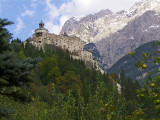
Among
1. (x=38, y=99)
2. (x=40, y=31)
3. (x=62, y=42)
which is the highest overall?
(x=40, y=31)

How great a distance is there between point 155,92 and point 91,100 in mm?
12791

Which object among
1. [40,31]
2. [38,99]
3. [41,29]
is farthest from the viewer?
[41,29]

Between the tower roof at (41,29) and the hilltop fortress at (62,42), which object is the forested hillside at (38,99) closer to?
the hilltop fortress at (62,42)

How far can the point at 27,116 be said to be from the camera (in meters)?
20.2

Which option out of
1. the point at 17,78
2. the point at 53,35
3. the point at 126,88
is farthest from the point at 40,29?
the point at 17,78

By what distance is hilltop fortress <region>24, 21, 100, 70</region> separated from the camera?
352 feet

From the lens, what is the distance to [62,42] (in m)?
117

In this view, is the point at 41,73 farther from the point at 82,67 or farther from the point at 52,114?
the point at 52,114

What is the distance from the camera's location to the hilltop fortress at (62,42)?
10725 cm

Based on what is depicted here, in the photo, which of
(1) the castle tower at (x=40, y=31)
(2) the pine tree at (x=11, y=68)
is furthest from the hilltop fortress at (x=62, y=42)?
(2) the pine tree at (x=11, y=68)

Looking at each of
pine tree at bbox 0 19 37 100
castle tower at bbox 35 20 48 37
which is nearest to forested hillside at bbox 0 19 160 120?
pine tree at bbox 0 19 37 100

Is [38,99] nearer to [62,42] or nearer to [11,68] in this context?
[11,68]

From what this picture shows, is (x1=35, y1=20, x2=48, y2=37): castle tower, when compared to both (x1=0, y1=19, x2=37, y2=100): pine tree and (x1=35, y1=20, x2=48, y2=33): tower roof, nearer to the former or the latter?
(x1=35, y1=20, x2=48, y2=33): tower roof

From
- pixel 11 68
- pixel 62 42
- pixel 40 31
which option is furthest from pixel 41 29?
pixel 11 68
